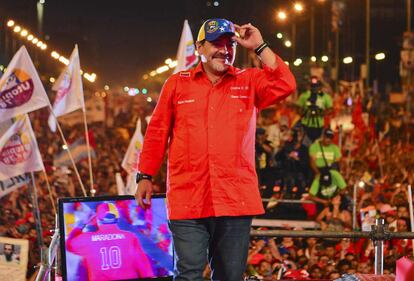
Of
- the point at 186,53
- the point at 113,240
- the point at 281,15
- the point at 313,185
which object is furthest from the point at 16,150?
the point at 281,15

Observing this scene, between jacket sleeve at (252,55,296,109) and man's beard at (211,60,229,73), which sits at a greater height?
man's beard at (211,60,229,73)

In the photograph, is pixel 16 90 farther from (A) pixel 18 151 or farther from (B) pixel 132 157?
(B) pixel 132 157

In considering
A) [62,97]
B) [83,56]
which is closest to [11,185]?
[62,97]

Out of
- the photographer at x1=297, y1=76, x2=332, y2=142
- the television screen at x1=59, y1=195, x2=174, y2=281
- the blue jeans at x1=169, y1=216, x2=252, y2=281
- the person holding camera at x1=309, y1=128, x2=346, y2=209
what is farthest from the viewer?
the photographer at x1=297, y1=76, x2=332, y2=142

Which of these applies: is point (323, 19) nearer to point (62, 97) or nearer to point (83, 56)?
point (62, 97)

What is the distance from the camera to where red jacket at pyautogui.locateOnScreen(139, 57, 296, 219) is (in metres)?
4.50

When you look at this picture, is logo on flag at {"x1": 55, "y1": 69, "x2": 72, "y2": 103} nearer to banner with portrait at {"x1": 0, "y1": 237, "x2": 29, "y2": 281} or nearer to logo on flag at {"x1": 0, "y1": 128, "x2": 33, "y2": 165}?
logo on flag at {"x1": 0, "y1": 128, "x2": 33, "y2": 165}

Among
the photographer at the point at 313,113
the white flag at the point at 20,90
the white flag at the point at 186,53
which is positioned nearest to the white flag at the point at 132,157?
the white flag at the point at 186,53

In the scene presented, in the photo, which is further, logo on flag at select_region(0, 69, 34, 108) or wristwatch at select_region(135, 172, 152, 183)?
logo on flag at select_region(0, 69, 34, 108)

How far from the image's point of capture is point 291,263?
32.9ft

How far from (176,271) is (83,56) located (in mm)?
100020

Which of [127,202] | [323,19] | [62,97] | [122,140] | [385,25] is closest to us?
[127,202]

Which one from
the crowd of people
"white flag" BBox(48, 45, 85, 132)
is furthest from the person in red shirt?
"white flag" BBox(48, 45, 85, 132)

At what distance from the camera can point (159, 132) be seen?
183 inches
